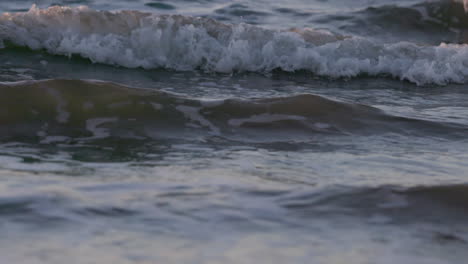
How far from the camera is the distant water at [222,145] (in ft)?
7.63

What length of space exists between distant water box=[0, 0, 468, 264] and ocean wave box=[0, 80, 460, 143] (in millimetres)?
13

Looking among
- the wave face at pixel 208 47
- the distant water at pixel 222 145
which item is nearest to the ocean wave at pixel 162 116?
the distant water at pixel 222 145

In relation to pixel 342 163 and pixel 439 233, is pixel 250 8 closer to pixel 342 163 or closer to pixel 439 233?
pixel 342 163

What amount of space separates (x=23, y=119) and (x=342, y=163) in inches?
66.0

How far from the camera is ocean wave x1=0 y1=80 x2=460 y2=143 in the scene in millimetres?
3951

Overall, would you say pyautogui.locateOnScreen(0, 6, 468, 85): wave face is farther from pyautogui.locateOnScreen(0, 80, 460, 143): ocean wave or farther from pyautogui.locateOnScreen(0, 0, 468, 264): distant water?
pyautogui.locateOnScreen(0, 80, 460, 143): ocean wave

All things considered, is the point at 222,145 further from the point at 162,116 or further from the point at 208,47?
the point at 208,47

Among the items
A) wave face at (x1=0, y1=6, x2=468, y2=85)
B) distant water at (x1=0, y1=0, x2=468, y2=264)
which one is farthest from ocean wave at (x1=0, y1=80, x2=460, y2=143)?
wave face at (x1=0, y1=6, x2=468, y2=85)

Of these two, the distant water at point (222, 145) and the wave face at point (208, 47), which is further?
the wave face at point (208, 47)

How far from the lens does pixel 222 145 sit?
379 centimetres

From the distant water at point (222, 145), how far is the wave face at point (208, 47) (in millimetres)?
18

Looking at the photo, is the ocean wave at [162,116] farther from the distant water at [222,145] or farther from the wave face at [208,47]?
the wave face at [208,47]

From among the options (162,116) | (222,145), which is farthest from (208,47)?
(222,145)

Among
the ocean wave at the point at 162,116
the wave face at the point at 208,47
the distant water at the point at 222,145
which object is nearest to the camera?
the distant water at the point at 222,145
